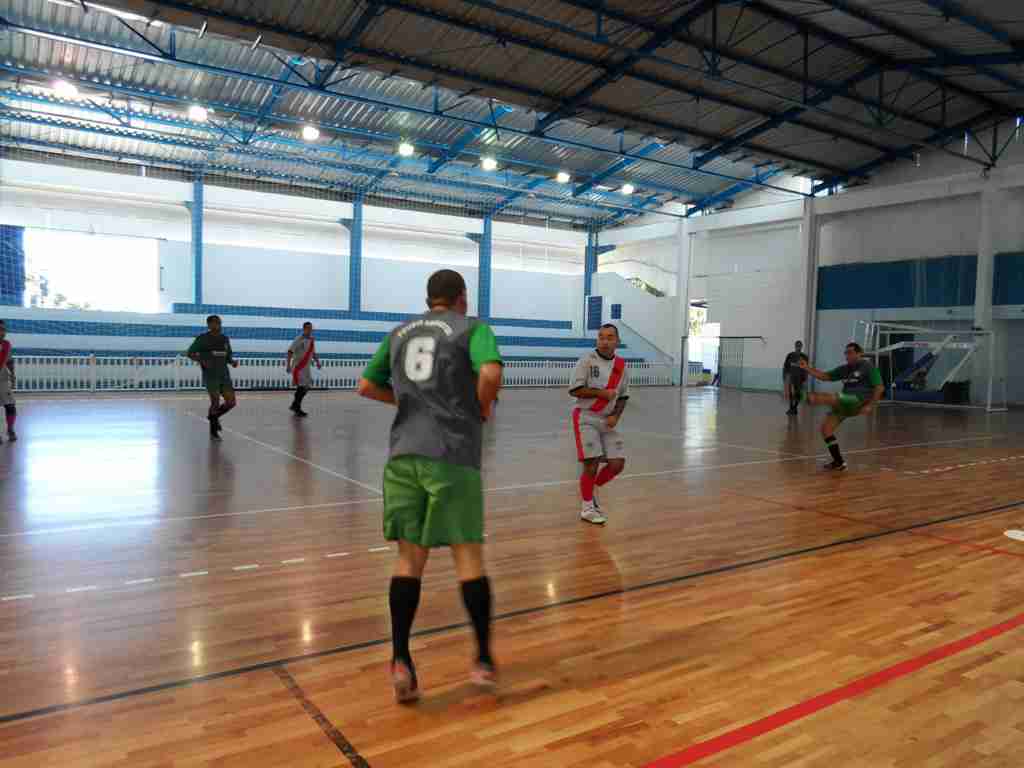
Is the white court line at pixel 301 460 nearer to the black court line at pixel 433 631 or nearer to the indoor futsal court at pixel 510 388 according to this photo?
the indoor futsal court at pixel 510 388

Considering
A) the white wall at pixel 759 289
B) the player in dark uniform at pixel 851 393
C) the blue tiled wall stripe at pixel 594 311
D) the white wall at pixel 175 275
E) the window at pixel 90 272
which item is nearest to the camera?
the player in dark uniform at pixel 851 393

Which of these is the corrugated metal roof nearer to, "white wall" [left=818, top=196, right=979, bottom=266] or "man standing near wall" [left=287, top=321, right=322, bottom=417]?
"white wall" [left=818, top=196, right=979, bottom=266]

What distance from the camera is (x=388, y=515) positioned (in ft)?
9.42

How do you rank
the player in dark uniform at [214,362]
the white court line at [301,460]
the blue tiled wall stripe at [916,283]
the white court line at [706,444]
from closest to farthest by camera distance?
the white court line at [301,460], the player in dark uniform at [214,362], the white court line at [706,444], the blue tiled wall stripe at [916,283]

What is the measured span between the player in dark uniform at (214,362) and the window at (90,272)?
53.8ft

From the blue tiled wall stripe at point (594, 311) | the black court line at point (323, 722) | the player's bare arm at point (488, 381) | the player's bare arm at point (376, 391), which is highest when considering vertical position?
the blue tiled wall stripe at point (594, 311)

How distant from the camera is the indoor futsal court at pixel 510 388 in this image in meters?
2.86

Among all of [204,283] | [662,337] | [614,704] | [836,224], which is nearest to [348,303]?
[204,283]

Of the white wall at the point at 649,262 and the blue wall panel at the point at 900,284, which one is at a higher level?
the white wall at the point at 649,262

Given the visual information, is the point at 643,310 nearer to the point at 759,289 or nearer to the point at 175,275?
the point at 759,289

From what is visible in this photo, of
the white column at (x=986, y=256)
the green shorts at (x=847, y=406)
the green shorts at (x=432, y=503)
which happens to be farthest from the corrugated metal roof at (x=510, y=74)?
the green shorts at (x=432, y=503)

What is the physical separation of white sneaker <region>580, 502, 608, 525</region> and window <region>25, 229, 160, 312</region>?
22.7 metres

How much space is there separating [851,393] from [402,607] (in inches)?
305

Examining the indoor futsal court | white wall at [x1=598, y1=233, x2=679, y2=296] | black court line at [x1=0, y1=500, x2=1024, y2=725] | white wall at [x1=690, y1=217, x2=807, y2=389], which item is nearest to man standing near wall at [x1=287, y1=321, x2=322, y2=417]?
the indoor futsal court
